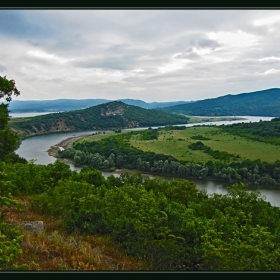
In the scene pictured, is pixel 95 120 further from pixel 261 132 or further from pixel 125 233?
pixel 125 233

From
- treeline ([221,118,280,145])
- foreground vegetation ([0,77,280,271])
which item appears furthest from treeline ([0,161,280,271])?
treeline ([221,118,280,145])

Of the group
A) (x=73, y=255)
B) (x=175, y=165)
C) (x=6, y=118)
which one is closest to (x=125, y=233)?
(x=73, y=255)

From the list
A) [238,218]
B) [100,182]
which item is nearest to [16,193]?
[100,182]

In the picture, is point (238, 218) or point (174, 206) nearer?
point (238, 218)

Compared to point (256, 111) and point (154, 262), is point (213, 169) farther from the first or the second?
point (256, 111)

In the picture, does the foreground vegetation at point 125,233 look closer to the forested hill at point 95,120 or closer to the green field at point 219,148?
the green field at point 219,148

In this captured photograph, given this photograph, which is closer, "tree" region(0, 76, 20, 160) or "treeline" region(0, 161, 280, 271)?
"treeline" region(0, 161, 280, 271)

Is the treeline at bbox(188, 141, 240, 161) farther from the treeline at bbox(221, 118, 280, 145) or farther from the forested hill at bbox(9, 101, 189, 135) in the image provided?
the forested hill at bbox(9, 101, 189, 135)
